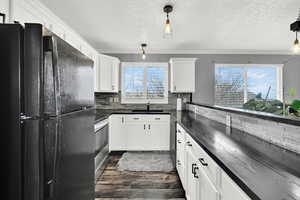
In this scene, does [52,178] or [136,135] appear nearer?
[52,178]

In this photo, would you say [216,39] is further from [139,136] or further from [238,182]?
[238,182]

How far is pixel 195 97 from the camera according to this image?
4809mm

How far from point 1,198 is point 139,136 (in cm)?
339

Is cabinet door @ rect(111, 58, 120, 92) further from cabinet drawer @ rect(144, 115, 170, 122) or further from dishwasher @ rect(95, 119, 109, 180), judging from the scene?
dishwasher @ rect(95, 119, 109, 180)

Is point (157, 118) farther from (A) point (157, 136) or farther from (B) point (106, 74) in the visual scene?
(B) point (106, 74)

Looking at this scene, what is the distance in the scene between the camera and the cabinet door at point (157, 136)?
4.11 m

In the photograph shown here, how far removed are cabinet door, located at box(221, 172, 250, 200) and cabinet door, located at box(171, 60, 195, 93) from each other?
354cm

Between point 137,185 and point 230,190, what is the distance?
192 cm

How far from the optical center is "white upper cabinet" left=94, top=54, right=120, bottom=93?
415cm

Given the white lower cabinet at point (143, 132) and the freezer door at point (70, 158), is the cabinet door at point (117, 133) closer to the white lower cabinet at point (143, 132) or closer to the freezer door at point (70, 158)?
the white lower cabinet at point (143, 132)

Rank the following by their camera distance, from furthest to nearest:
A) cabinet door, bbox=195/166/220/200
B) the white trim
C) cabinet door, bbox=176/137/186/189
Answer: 1. the white trim
2. cabinet door, bbox=176/137/186/189
3. cabinet door, bbox=195/166/220/200

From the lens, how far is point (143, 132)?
163 inches

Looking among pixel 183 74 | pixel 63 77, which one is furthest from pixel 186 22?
pixel 63 77

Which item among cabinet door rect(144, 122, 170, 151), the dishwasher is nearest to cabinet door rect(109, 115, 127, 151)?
cabinet door rect(144, 122, 170, 151)
